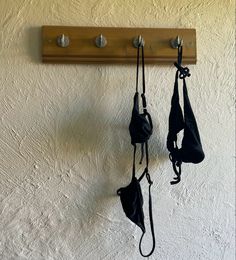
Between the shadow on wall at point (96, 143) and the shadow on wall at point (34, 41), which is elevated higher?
the shadow on wall at point (34, 41)

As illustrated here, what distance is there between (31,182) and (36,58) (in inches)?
11.2

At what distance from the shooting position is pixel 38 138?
34.3 inches

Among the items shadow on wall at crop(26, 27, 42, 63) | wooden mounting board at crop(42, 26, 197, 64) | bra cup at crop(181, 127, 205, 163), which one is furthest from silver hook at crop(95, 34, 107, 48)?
bra cup at crop(181, 127, 205, 163)

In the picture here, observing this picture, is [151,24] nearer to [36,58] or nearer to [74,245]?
[36,58]

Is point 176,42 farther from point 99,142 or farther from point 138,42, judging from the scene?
point 99,142

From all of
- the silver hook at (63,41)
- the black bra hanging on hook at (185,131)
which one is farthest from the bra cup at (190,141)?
the silver hook at (63,41)

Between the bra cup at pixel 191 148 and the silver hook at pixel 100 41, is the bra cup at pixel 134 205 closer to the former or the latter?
the bra cup at pixel 191 148

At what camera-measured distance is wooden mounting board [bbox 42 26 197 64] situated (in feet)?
2.80

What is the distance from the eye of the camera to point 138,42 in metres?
0.86

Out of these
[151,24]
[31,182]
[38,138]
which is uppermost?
[151,24]

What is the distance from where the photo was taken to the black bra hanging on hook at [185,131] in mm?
824

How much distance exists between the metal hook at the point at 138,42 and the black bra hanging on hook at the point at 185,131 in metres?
0.09

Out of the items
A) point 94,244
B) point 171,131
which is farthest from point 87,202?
point 171,131

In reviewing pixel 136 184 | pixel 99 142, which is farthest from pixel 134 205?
pixel 99 142
